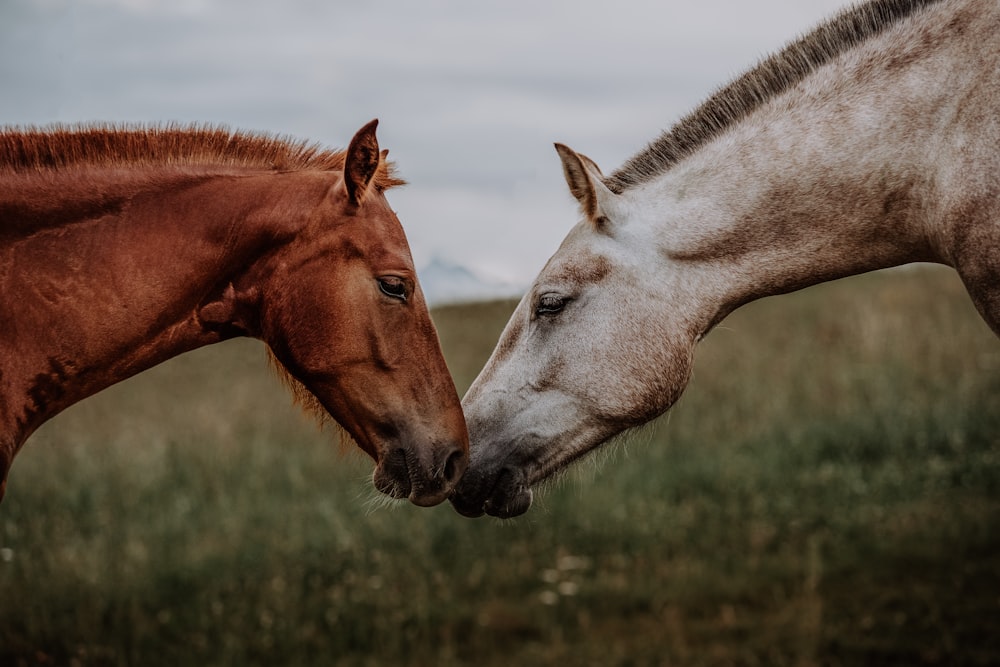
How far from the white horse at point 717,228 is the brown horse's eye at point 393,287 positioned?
76 centimetres

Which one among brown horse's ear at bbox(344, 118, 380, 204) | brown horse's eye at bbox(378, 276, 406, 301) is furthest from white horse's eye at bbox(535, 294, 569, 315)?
brown horse's ear at bbox(344, 118, 380, 204)

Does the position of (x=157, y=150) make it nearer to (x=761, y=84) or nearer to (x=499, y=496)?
(x=499, y=496)

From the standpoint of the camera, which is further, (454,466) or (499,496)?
(499,496)

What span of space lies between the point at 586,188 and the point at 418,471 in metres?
1.34

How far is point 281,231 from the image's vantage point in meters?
3.20

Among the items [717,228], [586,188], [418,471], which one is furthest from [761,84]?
[418,471]

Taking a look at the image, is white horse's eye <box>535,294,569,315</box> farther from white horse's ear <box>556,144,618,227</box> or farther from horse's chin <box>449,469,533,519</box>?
horse's chin <box>449,469,533,519</box>

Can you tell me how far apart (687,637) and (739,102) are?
500 centimetres

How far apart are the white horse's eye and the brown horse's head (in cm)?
68

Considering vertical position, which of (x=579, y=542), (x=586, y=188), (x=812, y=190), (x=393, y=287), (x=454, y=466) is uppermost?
(x=586, y=188)

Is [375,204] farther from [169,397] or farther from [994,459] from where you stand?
[169,397]

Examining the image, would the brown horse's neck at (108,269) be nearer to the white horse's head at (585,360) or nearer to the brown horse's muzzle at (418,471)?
the brown horse's muzzle at (418,471)

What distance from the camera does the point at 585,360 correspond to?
12.5ft

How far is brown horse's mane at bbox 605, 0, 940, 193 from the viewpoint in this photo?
11.9 feet
